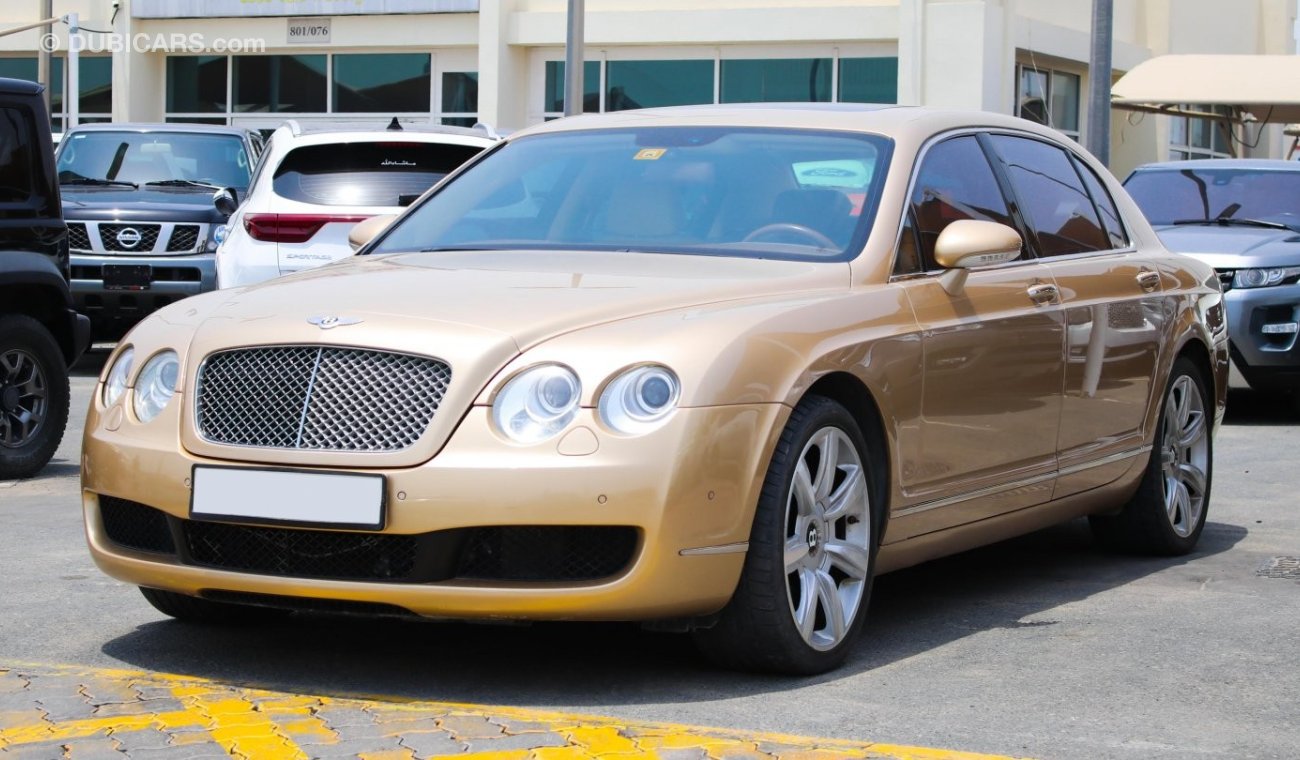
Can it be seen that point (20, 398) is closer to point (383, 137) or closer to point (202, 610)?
point (383, 137)

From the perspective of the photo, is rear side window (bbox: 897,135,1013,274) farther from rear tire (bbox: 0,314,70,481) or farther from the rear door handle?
rear tire (bbox: 0,314,70,481)

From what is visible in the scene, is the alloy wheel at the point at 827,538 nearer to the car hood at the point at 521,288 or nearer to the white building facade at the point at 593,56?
the car hood at the point at 521,288

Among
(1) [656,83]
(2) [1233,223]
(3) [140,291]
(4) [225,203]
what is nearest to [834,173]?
(2) [1233,223]

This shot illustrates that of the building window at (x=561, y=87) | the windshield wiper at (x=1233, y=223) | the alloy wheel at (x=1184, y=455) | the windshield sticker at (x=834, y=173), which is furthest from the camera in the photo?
the building window at (x=561, y=87)

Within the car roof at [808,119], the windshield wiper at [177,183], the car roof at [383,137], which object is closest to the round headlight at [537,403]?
the car roof at [808,119]

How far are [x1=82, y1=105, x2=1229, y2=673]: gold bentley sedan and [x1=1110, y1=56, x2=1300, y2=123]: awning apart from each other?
718 inches

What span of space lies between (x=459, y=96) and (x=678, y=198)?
1174 inches

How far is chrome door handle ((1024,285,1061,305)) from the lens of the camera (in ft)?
21.9

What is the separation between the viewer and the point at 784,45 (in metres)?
33.0

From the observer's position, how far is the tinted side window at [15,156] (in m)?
9.74

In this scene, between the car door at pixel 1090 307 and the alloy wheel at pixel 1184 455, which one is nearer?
the car door at pixel 1090 307

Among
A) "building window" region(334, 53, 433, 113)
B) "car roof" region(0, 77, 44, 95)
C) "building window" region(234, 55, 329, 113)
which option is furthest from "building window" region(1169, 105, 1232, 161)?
"car roof" region(0, 77, 44, 95)

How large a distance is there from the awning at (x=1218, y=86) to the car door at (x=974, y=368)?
18072mm

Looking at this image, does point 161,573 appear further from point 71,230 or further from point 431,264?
point 71,230
